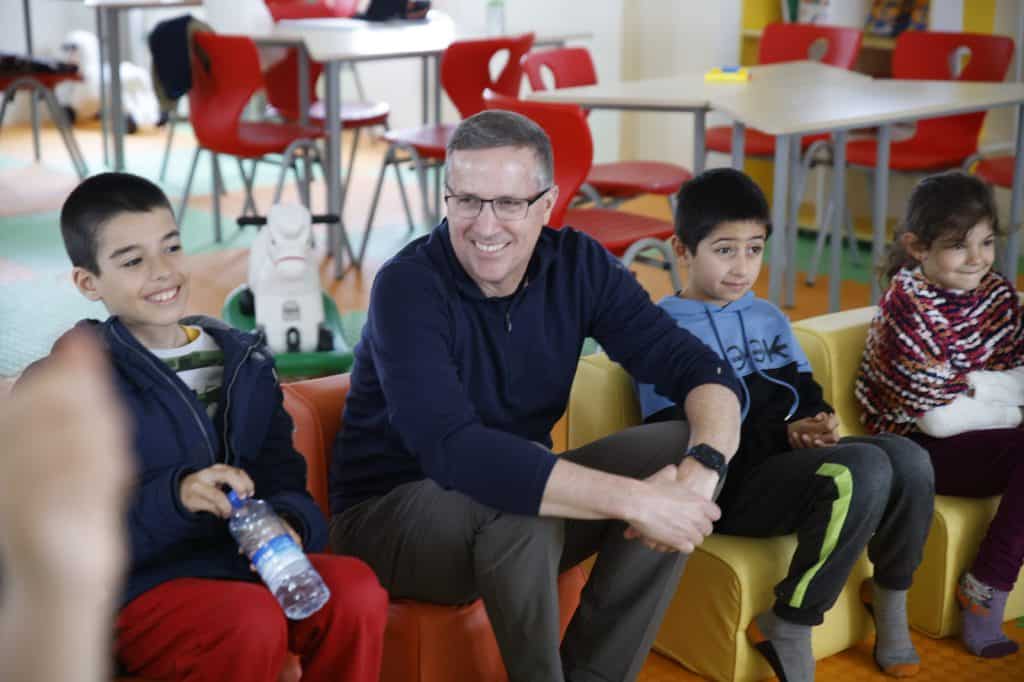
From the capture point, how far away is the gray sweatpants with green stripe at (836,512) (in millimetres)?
2268

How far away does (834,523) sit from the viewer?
7.38 feet

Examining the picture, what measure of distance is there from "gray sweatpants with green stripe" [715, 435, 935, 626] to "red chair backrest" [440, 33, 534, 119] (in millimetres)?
2931

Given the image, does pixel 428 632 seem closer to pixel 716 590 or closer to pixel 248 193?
pixel 716 590

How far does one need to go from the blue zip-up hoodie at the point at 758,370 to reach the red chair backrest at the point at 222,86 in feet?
9.53

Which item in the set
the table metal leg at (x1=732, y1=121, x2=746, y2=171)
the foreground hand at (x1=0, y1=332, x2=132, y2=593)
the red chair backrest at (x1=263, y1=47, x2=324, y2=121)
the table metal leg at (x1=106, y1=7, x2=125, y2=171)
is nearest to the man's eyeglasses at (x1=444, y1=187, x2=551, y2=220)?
the foreground hand at (x1=0, y1=332, x2=132, y2=593)

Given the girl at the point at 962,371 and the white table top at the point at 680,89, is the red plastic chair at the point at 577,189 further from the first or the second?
the girl at the point at 962,371

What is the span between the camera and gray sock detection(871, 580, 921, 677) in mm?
2467

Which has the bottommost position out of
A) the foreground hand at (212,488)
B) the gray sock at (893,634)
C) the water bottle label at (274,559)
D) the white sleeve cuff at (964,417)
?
the gray sock at (893,634)

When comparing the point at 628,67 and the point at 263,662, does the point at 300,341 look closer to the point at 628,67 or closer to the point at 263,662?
the point at 263,662

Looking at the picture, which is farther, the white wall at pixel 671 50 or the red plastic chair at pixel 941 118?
the white wall at pixel 671 50

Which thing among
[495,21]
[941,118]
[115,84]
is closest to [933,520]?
[941,118]

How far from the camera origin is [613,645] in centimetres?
212

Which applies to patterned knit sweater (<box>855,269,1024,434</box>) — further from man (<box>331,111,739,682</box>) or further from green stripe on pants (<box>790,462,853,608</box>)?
man (<box>331,111,739,682</box>)

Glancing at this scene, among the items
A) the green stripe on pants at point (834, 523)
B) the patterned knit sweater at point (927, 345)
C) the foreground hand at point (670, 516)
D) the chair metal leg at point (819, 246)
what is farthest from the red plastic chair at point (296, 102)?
the foreground hand at point (670, 516)
